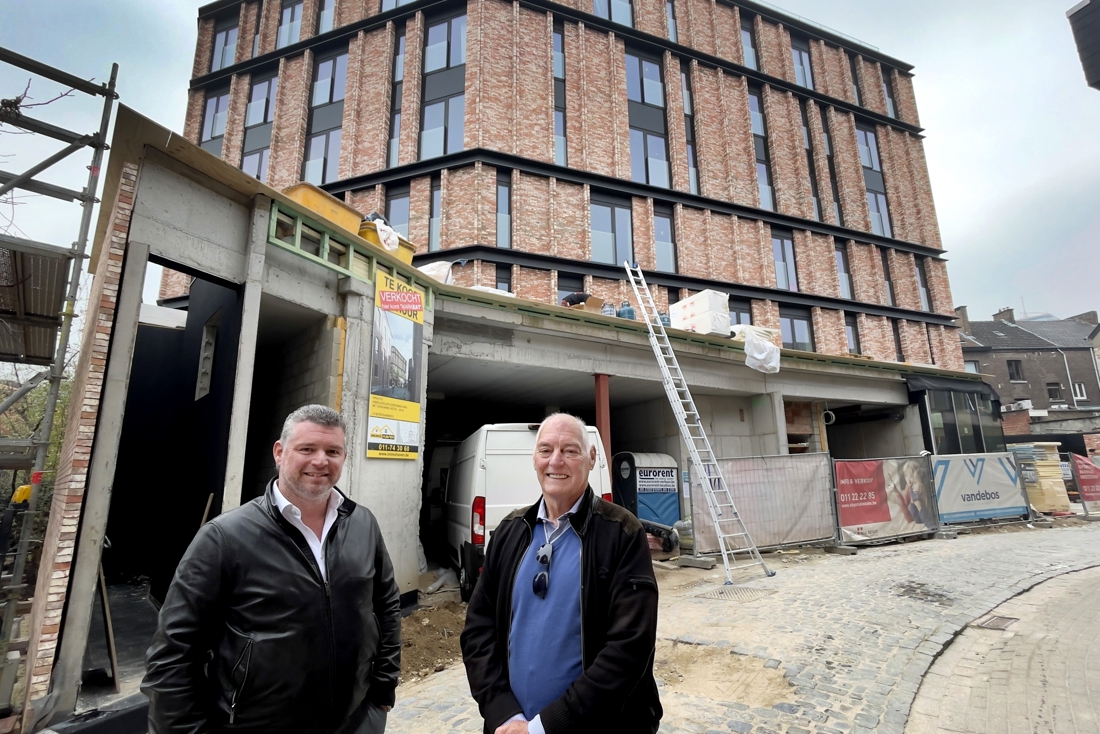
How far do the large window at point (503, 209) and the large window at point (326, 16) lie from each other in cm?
1123

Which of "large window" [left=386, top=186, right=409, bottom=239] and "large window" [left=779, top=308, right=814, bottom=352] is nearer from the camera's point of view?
"large window" [left=386, top=186, right=409, bottom=239]

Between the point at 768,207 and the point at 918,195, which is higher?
the point at 918,195

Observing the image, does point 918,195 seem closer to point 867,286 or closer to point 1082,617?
point 867,286

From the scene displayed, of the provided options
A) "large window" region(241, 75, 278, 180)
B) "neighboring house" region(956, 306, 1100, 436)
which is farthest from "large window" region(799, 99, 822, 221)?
"large window" region(241, 75, 278, 180)

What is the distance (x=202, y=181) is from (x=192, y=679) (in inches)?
209

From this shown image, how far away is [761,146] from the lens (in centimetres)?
2412

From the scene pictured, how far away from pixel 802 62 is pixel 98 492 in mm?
32731

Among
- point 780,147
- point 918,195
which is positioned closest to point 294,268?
point 780,147

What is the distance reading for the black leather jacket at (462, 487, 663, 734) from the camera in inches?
71.2

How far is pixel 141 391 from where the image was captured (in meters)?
8.57

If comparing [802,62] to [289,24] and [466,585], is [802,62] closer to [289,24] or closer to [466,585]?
[289,24]

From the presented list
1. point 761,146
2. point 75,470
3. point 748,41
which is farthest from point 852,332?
point 75,470

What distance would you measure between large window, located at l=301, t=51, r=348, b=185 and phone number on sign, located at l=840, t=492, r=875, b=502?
65.3 ft

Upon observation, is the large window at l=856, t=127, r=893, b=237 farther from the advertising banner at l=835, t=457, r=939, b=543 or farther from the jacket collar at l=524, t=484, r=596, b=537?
the jacket collar at l=524, t=484, r=596, b=537
